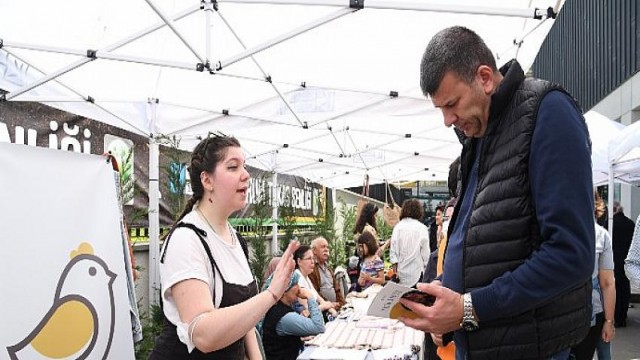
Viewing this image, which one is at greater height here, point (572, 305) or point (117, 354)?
point (572, 305)

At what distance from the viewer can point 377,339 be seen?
411 cm

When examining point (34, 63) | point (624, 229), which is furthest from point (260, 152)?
point (624, 229)

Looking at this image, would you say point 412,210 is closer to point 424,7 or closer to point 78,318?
point 424,7

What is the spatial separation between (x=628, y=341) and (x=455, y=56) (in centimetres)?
726

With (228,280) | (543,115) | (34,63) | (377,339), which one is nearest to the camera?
(543,115)

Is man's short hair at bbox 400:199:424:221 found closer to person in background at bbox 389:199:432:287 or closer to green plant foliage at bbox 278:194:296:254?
person in background at bbox 389:199:432:287

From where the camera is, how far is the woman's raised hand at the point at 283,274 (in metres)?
1.88

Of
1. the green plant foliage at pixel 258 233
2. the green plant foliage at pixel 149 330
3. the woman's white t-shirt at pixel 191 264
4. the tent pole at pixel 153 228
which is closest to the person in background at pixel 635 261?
the woman's white t-shirt at pixel 191 264

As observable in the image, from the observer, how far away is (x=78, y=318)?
2.59m

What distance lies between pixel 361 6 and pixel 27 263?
2.54m

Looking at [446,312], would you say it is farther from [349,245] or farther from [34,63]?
[349,245]

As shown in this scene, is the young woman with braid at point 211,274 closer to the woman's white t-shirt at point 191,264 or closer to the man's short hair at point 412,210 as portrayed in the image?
the woman's white t-shirt at point 191,264

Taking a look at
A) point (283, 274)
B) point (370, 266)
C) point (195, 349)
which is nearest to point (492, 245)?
point (283, 274)

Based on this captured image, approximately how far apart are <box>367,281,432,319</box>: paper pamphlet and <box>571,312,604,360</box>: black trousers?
9.82 feet
